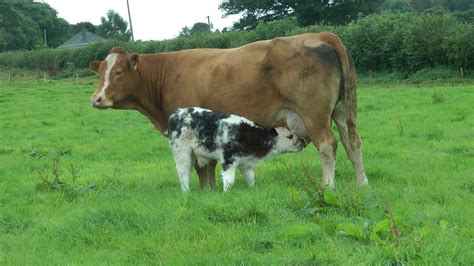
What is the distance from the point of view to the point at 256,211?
20.5 ft

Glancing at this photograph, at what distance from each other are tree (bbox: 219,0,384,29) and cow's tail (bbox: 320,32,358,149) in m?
52.6

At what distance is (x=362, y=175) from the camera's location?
846cm

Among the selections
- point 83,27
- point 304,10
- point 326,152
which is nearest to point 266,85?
point 326,152

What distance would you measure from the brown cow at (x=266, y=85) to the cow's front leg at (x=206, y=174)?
0.6 inches

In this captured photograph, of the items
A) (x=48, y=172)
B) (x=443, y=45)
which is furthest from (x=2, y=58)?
(x=48, y=172)

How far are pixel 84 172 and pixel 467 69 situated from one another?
91.0 ft

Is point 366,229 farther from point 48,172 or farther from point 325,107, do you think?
point 48,172

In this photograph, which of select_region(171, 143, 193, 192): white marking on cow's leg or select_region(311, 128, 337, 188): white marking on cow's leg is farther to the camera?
select_region(171, 143, 193, 192): white marking on cow's leg

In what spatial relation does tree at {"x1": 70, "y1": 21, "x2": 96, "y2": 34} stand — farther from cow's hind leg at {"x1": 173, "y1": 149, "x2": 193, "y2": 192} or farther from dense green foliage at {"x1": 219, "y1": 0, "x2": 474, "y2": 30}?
cow's hind leg at {"x1": 173, "y1": 149, "x2": 193, "y2": 192}

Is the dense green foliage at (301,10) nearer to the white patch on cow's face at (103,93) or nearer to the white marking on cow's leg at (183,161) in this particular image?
the white patch on cow's face at (103,93)

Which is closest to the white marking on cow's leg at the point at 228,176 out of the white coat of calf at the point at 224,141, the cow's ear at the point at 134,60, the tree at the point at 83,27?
the white coat of calf at the point at 224,141

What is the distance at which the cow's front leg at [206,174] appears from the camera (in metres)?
A: 8.78

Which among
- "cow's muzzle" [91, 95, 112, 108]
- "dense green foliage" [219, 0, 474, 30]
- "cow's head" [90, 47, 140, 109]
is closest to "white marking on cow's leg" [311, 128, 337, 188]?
"cow's head" [90, 47, 140, 109]

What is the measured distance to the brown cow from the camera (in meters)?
8.09
